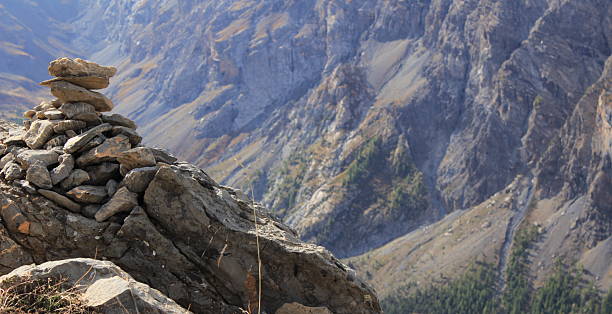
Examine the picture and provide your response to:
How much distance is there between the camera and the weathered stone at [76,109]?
79.6 feet

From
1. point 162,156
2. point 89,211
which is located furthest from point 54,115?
point 89,211

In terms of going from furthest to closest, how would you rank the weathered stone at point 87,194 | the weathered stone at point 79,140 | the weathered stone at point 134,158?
1. the weathered stone at point 79,140
2. the weathered stone at point 134,158
3. the weathered stone at point 87,194

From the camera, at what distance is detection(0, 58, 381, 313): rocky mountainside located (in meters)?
19.8

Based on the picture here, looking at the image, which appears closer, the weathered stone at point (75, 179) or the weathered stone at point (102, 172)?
the weathered stone at point (75, 179)

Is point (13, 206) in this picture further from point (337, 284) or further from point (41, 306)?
point (337, 284)

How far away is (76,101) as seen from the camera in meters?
25.1

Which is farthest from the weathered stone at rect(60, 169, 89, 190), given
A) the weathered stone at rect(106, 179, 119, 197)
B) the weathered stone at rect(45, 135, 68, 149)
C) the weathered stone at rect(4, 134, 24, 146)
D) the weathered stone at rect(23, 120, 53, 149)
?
the weathered stone at rect(4, 134, 24, 146)

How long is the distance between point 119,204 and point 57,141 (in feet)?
17.2

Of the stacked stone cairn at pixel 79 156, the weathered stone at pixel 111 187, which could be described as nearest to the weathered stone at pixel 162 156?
the stacked stone cairn at pixel 79 156

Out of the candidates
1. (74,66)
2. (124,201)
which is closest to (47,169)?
(124,201)

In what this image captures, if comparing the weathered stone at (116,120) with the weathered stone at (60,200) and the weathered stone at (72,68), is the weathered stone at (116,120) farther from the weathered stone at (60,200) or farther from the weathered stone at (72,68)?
the weathered stone at (60,200)

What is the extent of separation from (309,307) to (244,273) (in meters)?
3.10

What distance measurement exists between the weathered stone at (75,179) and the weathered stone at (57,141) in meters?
2.31

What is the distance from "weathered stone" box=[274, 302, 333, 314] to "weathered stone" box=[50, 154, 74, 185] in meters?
10.7
